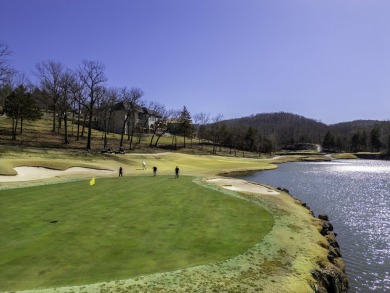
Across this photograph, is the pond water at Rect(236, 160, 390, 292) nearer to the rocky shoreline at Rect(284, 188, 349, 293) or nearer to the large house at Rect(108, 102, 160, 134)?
the rocky shoreline at Rect(284, 188, 349, 293)

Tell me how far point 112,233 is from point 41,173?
3098 centimetres

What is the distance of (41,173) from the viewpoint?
44.2m

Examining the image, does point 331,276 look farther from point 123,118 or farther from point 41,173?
point 123,118

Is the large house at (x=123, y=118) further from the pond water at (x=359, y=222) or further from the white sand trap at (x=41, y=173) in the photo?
the pond water at (x=359, y=222)

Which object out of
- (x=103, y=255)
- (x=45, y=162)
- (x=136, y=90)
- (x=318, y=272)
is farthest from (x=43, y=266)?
(x=136, y=90)

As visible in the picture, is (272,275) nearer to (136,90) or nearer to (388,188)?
(388,188)

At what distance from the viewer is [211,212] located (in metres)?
23.9

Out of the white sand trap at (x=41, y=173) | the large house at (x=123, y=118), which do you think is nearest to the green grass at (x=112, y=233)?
the white sand trap at (x=41, y=173)

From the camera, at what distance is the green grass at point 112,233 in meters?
13.2

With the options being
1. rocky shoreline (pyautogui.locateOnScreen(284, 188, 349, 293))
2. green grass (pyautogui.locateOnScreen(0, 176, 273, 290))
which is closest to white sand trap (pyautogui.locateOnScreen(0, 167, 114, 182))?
green grass (pyautogui.locateOnScreen(0, 176, 273, 290))

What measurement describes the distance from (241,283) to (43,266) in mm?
7880

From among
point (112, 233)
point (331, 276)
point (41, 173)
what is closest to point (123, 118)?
point (41, 173)

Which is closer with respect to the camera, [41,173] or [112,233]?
[112,233]

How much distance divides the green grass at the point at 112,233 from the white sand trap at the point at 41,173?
10.5 meters
